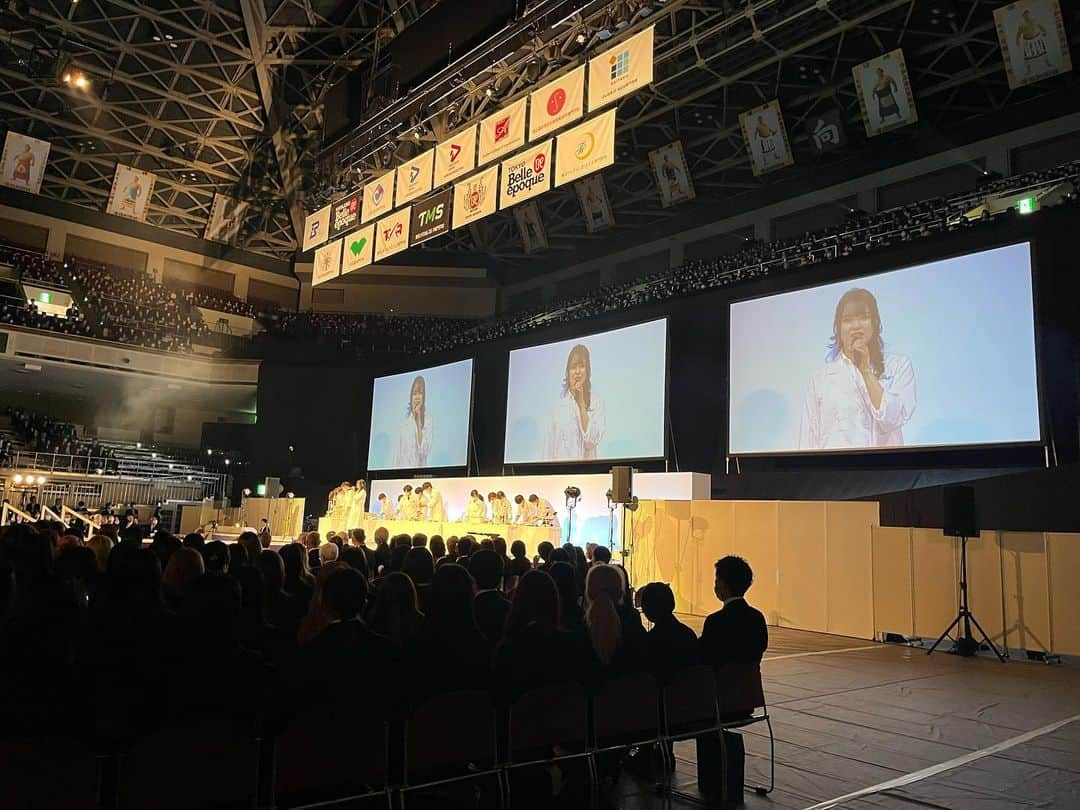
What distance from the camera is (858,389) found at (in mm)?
11180

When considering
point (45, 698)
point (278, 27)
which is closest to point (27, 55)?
point (278, 27)

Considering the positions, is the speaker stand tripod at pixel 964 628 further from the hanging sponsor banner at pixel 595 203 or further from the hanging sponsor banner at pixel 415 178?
the hanging sponsor banner at pixel 595 203

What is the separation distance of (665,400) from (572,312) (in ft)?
12.7

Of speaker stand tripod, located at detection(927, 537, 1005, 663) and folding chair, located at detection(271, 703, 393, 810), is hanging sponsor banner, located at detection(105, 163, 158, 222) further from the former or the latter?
folding chair, located at detection(271, 703, 393, 810)

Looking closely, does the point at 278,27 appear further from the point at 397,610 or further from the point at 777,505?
the point at 397,610

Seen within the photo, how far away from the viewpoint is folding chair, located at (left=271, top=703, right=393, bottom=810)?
2.73 meters

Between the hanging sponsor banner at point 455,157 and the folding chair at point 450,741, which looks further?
the hanging sponsor banner at point 455,157

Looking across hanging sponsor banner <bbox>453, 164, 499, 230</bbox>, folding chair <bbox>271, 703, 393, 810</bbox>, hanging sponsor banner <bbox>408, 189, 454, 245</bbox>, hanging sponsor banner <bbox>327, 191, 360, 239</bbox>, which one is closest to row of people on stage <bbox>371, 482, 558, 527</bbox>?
hanging sponsor banner <bbox>408, 189, 454, 245</bbox>

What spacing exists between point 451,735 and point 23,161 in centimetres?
2521

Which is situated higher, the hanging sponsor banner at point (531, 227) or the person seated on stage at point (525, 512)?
the hanging sponsor banner at point (531, 227)

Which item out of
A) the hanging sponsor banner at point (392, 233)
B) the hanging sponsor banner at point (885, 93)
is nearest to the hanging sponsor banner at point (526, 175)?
the hanging sponsor banner at point (392, 233)

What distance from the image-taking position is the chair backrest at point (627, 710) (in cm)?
351

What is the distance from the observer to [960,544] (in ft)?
29.2

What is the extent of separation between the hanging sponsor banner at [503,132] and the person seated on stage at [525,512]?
257 inches
